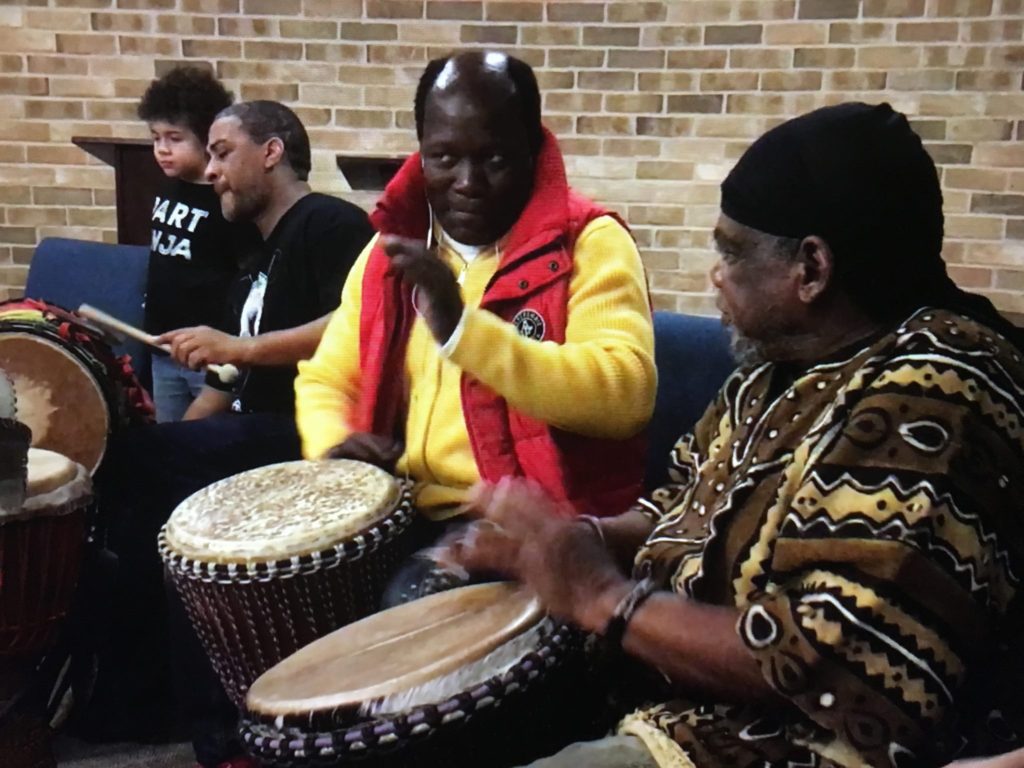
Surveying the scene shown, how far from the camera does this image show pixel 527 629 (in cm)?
124

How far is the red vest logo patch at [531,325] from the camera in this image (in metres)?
1.73

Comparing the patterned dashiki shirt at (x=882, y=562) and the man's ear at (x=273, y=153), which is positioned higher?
the man's ear at (x=273, y=153)

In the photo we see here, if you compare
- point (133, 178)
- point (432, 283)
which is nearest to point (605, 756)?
point (432, 283)

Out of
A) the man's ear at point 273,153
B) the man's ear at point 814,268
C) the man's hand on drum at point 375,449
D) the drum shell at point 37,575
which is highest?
the man's ear at point 273,153

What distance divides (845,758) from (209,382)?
2.09 meters

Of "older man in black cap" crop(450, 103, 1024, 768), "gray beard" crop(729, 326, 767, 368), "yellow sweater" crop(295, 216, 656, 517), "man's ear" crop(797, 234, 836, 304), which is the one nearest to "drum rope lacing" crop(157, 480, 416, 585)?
"yellow sweater" crop(295, 216, 656, 517)

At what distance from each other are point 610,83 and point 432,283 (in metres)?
2.18

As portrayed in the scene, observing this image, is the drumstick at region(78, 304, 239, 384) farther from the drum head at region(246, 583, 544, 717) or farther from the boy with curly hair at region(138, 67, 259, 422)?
the drum head at region(246, 583, 544, 717)

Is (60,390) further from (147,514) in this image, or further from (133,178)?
(133,178)

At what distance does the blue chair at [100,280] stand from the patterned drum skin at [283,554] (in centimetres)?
159

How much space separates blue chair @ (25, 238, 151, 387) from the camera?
327 cm

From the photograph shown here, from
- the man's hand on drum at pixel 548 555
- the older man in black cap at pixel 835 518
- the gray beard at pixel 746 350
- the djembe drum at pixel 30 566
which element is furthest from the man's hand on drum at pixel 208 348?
the gray beard at pixel 746 350

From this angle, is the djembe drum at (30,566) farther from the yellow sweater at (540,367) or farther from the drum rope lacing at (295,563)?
the yellow sweater at (540,367)

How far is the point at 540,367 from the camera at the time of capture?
1.64 meters
